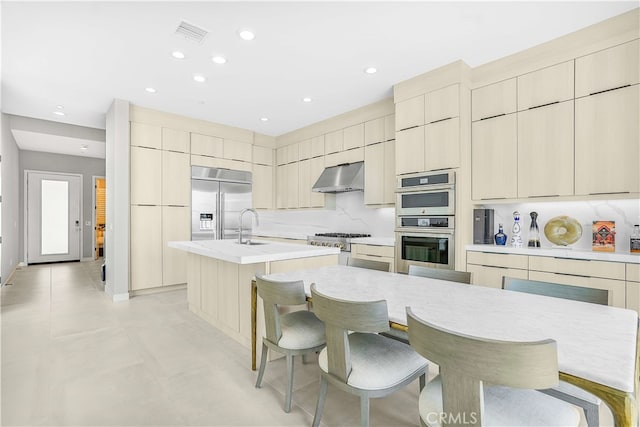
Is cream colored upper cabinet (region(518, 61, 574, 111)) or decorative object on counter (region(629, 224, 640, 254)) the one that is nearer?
decorative object on counter (region(629, 224, 640, 254))

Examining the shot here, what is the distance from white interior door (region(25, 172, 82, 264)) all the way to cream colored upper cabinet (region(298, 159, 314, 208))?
20.1ft

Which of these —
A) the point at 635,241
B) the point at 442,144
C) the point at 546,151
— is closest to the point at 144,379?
the point at 442,144

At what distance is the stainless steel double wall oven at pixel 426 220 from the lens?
3.41 metres

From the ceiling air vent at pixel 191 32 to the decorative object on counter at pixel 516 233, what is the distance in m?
3.56

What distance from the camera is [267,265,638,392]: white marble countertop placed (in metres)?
0.94

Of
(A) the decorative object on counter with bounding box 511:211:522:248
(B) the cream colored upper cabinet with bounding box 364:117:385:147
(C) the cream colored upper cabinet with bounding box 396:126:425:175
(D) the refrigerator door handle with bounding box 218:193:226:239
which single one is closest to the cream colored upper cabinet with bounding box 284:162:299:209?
(D) the refrigerator door handle with bounding box 218:193:226:239

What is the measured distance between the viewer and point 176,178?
512cm

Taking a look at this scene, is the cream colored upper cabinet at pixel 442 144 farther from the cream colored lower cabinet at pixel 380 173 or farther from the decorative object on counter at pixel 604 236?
the decorative object on counter at pixel 604 236

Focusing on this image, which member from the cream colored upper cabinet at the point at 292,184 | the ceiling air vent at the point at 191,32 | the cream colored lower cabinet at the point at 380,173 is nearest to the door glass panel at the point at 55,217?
the cream colored upper cabinet at the point at 292,184

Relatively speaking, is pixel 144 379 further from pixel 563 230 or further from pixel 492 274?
pixel 563 230

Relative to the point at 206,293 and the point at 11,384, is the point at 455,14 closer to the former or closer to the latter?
the point at 206,293

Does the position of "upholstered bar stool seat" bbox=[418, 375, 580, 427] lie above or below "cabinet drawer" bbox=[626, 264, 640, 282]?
below

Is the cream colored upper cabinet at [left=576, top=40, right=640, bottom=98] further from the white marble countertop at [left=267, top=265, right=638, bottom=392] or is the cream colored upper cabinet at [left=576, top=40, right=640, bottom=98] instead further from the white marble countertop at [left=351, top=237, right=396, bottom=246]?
the white marble countertop at [left=351, top=237, right=396, bottom=246]

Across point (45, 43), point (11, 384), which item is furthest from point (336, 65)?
point (11, 384)
